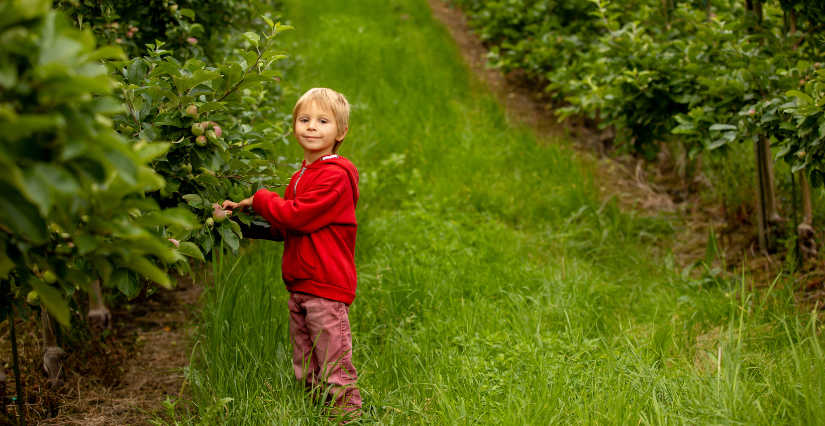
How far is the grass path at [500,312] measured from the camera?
2.16m

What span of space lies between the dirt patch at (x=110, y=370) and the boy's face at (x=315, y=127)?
103cm

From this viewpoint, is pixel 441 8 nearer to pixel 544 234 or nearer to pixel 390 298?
pixel 544 234

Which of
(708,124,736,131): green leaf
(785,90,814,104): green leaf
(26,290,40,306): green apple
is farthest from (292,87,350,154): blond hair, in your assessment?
(708,124,736,131): green leaf

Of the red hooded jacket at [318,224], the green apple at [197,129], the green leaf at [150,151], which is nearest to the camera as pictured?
the green leaf at [150,151]

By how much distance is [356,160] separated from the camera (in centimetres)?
454

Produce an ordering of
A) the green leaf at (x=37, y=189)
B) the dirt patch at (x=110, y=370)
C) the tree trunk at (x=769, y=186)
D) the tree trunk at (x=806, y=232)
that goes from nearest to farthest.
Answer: the green leaf at (x=37, y=189), the dirt patch at (x=110, y=370), the tree trunk at (x=806, y=232), the tree trunk at (x=769, y=186)

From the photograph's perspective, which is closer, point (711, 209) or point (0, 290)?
point (0, 290)

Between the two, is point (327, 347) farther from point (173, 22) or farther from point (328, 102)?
point (173, 22)

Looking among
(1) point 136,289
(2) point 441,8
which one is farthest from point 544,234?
(2) point 441,8

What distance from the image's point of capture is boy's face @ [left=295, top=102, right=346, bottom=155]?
7.40ft

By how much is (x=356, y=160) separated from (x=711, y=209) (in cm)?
271

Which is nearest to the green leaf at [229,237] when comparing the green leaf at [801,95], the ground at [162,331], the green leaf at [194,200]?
the green leaf at [194,200]

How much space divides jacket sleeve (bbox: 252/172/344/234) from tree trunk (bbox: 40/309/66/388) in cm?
112

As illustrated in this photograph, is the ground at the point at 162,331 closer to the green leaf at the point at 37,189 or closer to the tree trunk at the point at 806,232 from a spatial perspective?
the tree trunk at the point at 806,232
